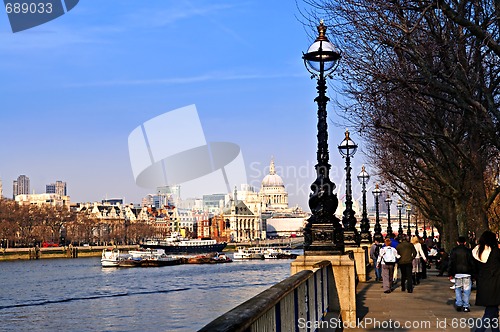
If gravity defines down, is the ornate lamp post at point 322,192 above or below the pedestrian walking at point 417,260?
above

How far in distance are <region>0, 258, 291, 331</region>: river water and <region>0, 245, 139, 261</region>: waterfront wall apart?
231 ft

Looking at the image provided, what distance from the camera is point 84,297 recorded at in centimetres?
6328

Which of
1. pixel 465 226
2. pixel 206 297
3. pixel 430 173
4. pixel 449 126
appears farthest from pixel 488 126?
pixel 206 297

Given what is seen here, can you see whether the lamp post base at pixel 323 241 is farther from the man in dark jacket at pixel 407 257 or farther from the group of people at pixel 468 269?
the man in dark jacket at pixel 407 257

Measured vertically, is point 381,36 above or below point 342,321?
above

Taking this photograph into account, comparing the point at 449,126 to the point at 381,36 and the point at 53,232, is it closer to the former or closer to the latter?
the point at 381,36

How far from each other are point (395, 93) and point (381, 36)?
6621 millimetres

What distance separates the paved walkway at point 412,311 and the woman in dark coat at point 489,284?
221 centimetres

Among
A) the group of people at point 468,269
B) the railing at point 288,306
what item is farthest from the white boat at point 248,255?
the railing at point 288,306

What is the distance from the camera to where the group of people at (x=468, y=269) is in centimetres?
1284

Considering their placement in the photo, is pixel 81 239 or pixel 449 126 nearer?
pixel 449 126

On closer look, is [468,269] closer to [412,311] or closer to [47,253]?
[412,311]

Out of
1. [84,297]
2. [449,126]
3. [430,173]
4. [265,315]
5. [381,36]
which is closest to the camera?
[265,315]

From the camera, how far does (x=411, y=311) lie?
723 inches
